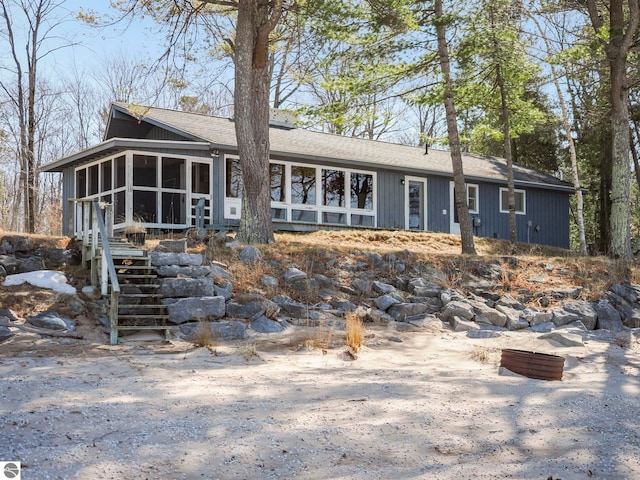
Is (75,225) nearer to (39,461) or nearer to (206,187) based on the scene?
(206,187)

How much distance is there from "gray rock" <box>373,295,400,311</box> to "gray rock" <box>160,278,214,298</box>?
2.92m

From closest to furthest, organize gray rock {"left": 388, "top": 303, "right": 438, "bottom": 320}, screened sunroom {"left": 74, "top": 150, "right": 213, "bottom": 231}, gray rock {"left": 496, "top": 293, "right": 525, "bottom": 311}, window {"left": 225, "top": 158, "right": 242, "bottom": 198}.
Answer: gray rock {"left": 388, "top": 303, "right": 438, "bottom": 320} < gray rock {"left": 496, "top": 293, "right": 525, "bottom": 311} < screened sunroom {"left": 74, "top": 150, "right": 213, "bottom": 231} < window {"left": 225, "top": 158, "right": 242, "bottom": 198}

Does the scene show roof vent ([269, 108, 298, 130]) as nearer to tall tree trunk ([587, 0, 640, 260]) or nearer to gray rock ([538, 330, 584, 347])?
tall tree trunk ([587, 0, 640, 260])

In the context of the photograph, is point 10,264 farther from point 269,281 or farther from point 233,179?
point 233,179

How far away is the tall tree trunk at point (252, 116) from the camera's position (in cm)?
1369

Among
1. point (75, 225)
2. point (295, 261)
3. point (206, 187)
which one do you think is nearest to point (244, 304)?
point (295, 261)

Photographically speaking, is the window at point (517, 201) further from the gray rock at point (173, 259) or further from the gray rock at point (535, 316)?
the gray rock at point (173, 259)

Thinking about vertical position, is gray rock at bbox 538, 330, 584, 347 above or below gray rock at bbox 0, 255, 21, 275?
below

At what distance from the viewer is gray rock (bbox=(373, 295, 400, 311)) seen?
11.3 m

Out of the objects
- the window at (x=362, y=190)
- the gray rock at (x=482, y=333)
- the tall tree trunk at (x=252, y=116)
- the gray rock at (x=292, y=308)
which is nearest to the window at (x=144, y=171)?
the tall tree trunk at (x=252, y=116)

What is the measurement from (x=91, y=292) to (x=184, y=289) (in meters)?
1.46

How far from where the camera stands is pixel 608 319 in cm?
1209

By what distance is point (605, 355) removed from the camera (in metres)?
9.43

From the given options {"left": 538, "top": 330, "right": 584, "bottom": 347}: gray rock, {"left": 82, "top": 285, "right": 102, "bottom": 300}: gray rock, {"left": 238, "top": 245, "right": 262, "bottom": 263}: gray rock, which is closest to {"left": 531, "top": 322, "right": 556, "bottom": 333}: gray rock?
{"left": 538, "top": 330, "right": 584, "bottom": 347}: gray rock
